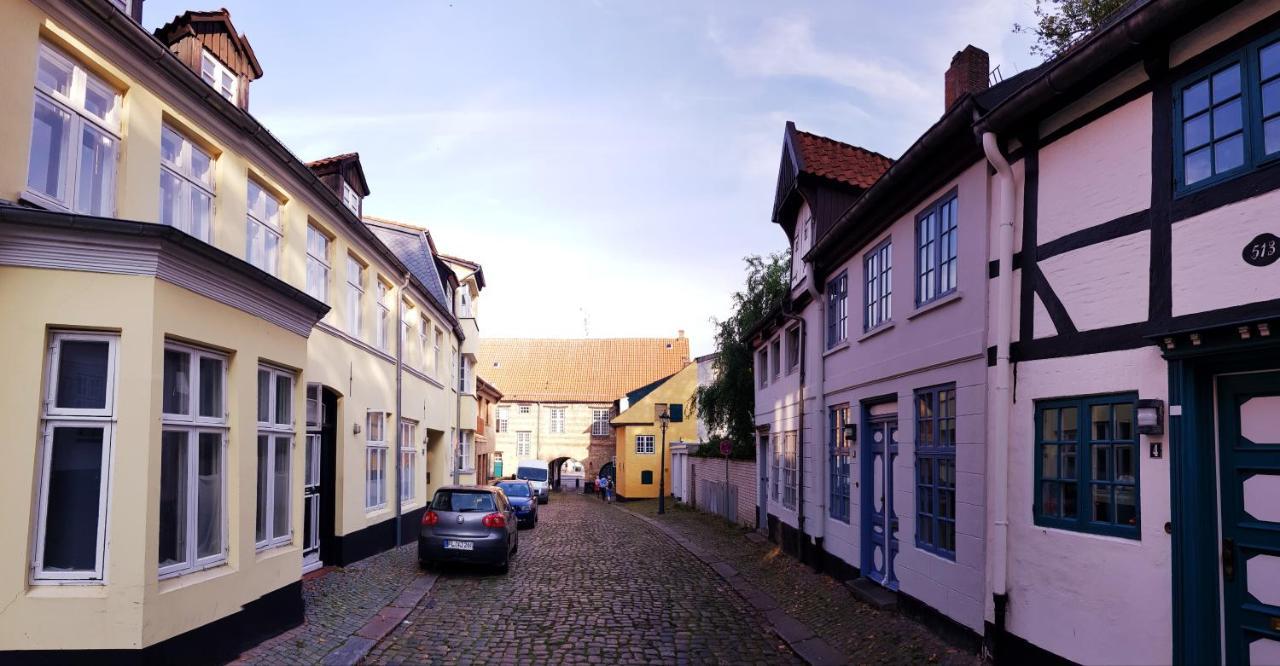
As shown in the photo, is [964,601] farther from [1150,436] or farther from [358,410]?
[358,410]

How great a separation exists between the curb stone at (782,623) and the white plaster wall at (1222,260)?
510 centimetres

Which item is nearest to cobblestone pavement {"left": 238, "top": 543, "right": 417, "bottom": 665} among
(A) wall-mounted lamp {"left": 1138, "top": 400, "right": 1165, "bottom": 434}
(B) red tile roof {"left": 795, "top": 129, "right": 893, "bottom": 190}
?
(A) wall-mounted lamp {"left": 1138, "top": 400, "right": 1165, "bottom": 434}

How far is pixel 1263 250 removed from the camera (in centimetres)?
534

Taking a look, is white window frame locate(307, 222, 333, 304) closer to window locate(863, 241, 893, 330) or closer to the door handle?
window locate(863, 241, 893, 330)

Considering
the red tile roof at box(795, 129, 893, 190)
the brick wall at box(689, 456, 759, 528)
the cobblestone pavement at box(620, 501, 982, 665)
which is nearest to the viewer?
the cobblestone pavement at box(620, 501, 982, 665)

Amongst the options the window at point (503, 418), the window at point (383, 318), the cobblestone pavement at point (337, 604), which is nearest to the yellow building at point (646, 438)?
the window at point (503, 418)

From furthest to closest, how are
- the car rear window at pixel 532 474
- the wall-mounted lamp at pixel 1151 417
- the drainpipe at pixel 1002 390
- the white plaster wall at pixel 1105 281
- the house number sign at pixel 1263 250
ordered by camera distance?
the car rear window at pixel 532 474 < the drainpipe at pixel 1002 390 < the white plaster wall at pixel 1105 281 < the wall-mounted lamp at pixel 1151 417 < the house number sign at pixel 1263 250

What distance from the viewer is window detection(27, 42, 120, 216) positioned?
290 inches

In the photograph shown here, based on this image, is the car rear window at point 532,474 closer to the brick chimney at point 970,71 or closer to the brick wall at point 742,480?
the brick wall at point 742,480

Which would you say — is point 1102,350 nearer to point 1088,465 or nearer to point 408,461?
point 1088,465

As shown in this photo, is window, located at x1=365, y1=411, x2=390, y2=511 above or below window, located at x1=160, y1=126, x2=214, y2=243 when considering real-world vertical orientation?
below

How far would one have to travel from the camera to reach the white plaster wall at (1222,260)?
5.33 meters

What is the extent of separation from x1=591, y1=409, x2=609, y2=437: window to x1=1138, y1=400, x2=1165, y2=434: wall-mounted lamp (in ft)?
173

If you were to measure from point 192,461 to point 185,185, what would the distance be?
11.6 feet
